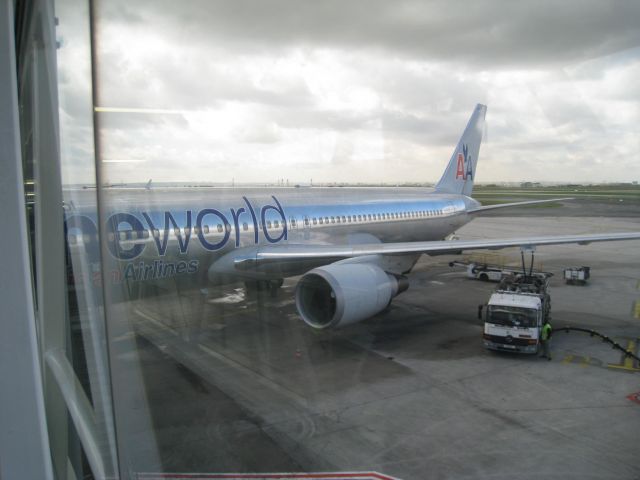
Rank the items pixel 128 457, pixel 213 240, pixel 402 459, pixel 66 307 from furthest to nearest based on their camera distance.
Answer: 1. pixel 213 240
2. pixel 402 459
3. pixel 66 307
4. pixel 128 457

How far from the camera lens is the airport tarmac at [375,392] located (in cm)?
223

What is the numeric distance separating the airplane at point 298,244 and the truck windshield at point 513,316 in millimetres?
759

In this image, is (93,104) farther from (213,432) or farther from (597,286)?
(597,286)

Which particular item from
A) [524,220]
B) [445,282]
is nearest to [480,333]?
[524,220]

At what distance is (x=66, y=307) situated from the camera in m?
1.83

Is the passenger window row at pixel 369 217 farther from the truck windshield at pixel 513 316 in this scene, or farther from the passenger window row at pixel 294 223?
the truck windshield at pixel 513 316

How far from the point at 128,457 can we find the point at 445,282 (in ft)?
24.0

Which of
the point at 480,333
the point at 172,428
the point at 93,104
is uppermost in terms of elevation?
the point at 93,104

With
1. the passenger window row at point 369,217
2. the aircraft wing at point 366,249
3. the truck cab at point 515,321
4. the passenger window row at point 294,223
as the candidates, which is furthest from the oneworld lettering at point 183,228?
the truck cab at point 515,321

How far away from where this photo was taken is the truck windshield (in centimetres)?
474

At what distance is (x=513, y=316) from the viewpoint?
15.7 feet

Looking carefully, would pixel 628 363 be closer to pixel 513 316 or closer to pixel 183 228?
pixel 513 316

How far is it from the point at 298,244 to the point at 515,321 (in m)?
3.08

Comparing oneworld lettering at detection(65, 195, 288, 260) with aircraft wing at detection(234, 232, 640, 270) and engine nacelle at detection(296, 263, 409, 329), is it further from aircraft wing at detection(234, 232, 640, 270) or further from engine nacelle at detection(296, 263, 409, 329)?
engine nacelle at detection(296, 263, 409, 329)
